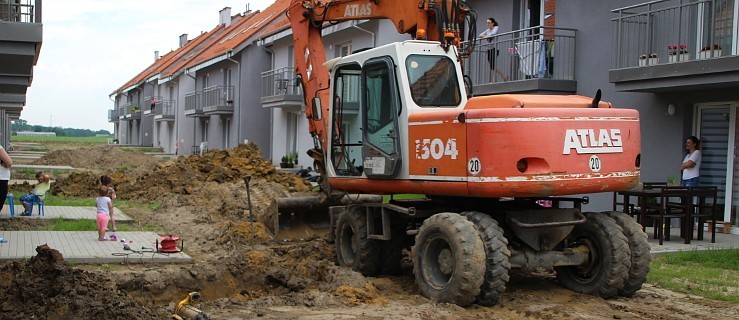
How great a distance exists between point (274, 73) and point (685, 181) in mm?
22039

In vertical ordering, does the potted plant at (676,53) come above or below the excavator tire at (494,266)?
above

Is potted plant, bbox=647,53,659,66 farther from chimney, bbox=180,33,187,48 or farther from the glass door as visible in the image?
chimney, bbox=180,33,187,48

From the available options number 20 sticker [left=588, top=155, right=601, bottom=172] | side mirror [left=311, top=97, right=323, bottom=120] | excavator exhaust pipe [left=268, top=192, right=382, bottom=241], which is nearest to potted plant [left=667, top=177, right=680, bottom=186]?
excavator exhaust pipe [left=268, top=192, right=382, bottom=241]

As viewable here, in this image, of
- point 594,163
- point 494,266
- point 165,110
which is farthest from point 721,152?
point 165,110

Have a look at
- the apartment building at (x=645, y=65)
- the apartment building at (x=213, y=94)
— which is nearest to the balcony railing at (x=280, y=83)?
the apartment building at (x=213, y=94)

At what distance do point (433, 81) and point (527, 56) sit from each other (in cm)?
858

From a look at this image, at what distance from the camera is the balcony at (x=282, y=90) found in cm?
3158

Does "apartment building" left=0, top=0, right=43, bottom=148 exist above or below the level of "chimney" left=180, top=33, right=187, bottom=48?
below

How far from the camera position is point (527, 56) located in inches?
701

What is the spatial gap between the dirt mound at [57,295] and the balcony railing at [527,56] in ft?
37.4

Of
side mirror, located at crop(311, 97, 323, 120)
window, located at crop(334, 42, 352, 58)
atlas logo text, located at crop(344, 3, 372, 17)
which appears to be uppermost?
window, located at crop(334, 42, 352, 58)

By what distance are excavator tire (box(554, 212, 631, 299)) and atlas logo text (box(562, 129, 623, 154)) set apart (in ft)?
2.93

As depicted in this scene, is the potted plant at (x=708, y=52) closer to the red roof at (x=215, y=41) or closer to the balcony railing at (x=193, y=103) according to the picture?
the red roof at (x=215, y=41)

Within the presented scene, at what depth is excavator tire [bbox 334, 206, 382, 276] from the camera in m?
10.2
